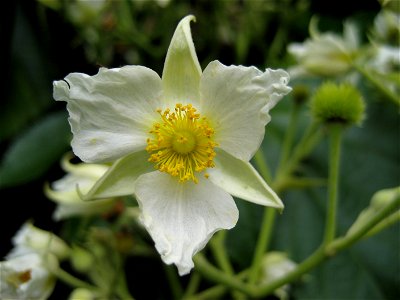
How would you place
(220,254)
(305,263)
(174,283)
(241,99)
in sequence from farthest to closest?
(174,283), (220,254), (305,263), (241,99)

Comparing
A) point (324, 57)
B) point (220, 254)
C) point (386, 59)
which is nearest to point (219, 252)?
point (220, 254)

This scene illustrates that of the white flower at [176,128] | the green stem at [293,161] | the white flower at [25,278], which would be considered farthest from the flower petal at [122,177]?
the green stem at [293,161]

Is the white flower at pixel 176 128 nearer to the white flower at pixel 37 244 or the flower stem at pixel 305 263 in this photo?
the flower stem at pixel 305 263

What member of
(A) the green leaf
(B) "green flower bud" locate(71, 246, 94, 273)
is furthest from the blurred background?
(B) "green flower bud" locate(71, 246, 94, 273)

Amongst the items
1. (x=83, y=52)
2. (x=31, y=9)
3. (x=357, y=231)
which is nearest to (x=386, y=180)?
(x=357, y=231)

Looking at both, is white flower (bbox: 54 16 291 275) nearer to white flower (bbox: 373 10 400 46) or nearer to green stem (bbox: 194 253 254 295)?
green stem (bbox: 194 253 254 295)

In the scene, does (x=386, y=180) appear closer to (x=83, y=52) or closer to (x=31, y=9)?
(x=83, y=52)

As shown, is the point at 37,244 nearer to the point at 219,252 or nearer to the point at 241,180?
the point at 219,252
